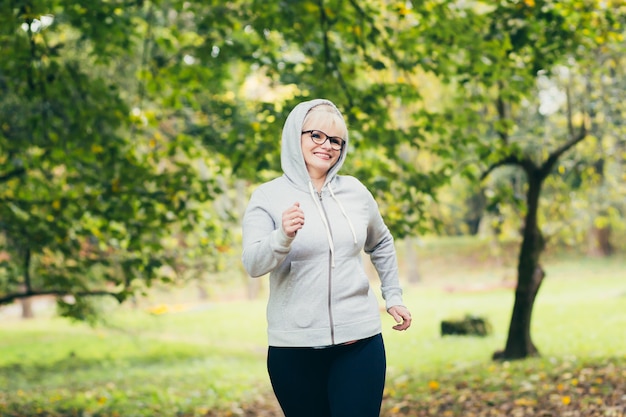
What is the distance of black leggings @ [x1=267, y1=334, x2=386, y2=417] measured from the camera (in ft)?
9.80

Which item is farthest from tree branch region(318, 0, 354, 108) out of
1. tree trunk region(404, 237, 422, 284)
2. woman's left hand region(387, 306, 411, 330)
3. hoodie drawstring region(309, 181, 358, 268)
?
tree trunk region(404, 237, 422, 284)

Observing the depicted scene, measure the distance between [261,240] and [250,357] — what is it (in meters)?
13.7

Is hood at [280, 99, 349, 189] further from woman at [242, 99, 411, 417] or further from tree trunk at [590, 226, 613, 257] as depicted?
tree trunk at [590, 226, 613, 257]

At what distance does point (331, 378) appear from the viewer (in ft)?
9.93

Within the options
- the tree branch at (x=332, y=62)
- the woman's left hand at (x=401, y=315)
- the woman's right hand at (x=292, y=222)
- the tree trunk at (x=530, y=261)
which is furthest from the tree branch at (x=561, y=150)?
the woman's right hand at (x=292, y=222)

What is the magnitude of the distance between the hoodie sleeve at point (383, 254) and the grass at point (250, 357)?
13.7ft

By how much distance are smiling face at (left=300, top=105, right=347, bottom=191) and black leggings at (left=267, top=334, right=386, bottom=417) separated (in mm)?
637

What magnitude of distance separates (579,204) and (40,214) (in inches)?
398

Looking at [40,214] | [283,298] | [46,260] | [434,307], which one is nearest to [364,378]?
[283,298]

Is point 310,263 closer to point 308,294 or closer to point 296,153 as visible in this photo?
point 308,294

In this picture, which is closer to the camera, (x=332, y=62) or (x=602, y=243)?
(x=332, y=62)

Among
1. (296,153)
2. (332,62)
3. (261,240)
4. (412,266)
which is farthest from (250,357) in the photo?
(412,266)

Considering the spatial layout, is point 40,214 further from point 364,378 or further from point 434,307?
point 434,307

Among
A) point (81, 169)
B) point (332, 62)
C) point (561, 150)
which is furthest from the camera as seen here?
point (561, 150)
